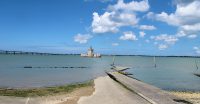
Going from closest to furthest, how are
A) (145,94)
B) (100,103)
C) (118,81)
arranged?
(100,103) < (145,94) < (118,81)

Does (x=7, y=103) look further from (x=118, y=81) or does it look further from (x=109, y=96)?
(x=118, y=81)

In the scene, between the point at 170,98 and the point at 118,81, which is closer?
the point at 170,98

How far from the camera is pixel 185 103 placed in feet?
71.7

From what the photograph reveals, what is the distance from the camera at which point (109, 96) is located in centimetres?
2647

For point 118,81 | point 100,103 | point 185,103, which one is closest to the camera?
point 185,103

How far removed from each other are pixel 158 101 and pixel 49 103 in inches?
315

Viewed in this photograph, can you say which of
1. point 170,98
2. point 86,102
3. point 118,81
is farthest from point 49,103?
point 118,81

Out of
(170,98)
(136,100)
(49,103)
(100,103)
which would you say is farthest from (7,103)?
(170,98)

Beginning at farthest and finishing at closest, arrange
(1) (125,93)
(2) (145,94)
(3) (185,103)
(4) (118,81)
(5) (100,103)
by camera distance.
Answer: (4) (118,81)
(1) (125,93)
(2) (145,94)
(5) (100,103)
(3) (185,103)

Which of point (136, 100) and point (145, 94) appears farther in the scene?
point (145, 94)

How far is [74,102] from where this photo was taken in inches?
963

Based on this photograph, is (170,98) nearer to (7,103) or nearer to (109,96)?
(109,96)

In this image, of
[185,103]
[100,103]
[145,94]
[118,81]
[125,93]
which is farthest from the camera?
[118,81]

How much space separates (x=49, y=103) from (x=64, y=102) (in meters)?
1.16
